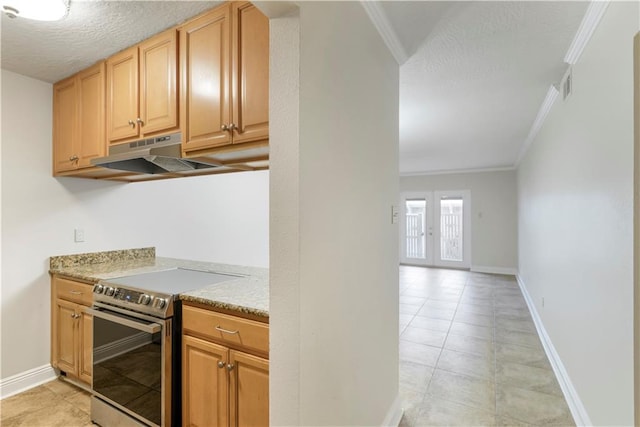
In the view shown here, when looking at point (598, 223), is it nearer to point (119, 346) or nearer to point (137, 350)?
point (137, 350)

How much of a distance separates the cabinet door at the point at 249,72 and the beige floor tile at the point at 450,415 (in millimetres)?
2173

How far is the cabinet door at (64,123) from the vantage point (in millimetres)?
2461

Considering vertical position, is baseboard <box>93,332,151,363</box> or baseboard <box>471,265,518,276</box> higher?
baseboard <box>93,332,151,363</box>

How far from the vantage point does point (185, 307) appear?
172cm

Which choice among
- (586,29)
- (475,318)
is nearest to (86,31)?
(586,29)

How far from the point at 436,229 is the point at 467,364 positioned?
5520 mm

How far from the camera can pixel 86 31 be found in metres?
1.88

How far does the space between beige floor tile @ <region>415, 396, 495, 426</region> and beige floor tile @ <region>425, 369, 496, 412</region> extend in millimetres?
63

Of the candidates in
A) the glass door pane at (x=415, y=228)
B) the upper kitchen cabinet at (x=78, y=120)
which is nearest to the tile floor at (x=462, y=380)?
the upper kitchen cabinet at (x=78, y=120)

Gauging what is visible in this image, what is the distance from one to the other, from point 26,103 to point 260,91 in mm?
2313

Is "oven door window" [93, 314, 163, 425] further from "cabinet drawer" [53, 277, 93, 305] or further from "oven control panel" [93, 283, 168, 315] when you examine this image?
"cabinet drawer" [53, 277, 93, 305]

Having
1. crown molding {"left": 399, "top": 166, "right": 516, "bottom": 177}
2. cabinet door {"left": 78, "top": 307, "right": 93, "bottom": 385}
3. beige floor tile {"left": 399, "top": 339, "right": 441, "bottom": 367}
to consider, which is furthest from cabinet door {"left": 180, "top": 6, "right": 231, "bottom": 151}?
crown molding {"left": 399, "top": 166, "right": 516, "bottom": 177}

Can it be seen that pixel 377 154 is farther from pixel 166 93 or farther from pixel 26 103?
pixel 26 103

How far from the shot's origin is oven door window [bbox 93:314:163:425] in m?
1.73
